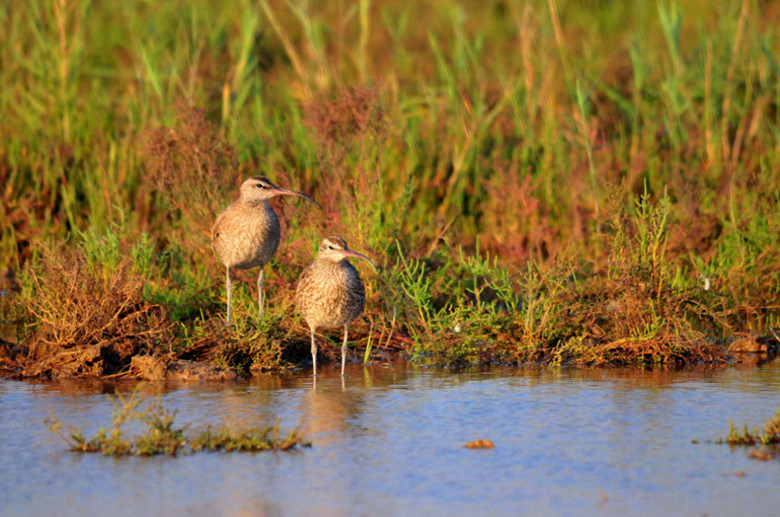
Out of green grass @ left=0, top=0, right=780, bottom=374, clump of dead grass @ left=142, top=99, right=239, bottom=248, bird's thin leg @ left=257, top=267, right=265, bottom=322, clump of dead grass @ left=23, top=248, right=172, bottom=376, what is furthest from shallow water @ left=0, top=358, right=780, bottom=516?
clump of dead grass @ left=142, top=99, right=239, bottom=248

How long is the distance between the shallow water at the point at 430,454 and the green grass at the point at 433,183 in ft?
3.09

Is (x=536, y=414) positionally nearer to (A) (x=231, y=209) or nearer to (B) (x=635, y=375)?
(B) (x=635, y=375)

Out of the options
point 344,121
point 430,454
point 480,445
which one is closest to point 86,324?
point 344,121

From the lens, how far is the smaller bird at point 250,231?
966 centimetres

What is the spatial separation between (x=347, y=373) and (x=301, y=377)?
0.35m

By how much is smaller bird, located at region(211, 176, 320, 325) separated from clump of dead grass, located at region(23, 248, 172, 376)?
898mm

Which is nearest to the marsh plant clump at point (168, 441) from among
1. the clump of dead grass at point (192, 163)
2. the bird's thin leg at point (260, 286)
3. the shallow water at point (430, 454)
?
the shallow water at point (430, 454)

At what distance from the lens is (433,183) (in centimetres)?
1230

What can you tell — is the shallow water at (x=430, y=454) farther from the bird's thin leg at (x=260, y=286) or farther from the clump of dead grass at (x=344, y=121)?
the clump of dead grass at (x=344, y=121)

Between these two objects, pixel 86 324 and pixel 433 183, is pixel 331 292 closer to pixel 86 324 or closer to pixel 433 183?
pixel 86 324

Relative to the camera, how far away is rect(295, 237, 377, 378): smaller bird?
343 inches

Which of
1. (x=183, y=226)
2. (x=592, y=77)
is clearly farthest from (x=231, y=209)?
(x=592, y=77)

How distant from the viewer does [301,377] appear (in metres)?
8.66

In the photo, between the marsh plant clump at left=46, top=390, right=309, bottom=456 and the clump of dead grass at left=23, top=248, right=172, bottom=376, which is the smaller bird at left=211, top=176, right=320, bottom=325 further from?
the marsh plant clump at left=46, top=390, right=309, bottom=456
